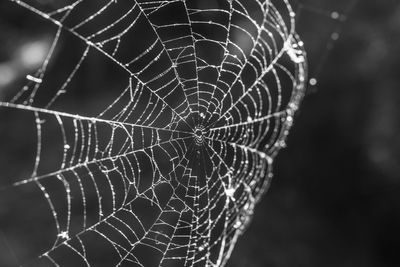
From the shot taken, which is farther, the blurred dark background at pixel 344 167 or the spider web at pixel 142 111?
the blurred dark background at pixel 344 167

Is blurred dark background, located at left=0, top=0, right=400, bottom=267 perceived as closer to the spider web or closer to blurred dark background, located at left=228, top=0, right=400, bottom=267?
blurred dark background, located at left=228, top=0, right=400, bottom=267

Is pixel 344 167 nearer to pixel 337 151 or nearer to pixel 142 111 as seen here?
pixel 337 151

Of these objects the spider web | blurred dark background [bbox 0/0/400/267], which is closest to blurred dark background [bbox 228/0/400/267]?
blurred dark background [bbox 0/0/400/267]

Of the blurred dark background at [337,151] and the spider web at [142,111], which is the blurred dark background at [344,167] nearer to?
the blurred dark background at [337,151]

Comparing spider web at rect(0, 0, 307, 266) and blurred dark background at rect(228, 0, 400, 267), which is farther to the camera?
blurred dark background at rect(228, 0, 400, 267)

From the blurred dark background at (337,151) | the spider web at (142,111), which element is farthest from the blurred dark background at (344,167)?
the spider web at (142,111)

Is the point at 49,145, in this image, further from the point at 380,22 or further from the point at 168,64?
the point at 380,22

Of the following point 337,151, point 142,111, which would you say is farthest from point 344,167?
point 142,111

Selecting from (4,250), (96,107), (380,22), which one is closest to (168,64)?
(96,107)
